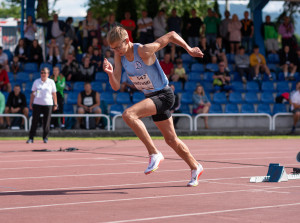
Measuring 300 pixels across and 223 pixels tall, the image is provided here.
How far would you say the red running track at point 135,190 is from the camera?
256 inches

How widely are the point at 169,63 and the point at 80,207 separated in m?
18.4

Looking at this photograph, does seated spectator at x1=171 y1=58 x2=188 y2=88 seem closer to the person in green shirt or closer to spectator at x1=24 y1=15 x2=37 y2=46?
the person in green shirt

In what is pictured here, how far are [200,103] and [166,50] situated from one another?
461 centimetres

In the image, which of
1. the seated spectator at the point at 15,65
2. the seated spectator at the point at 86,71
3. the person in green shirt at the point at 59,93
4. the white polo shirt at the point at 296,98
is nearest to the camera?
the person in green shirt at the point at 59,93

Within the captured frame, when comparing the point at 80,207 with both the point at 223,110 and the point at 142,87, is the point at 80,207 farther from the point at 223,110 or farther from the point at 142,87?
the point at 223,110

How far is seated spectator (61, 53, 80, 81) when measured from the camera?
79.4 feet

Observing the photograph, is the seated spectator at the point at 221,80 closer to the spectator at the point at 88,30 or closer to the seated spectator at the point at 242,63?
the seated spectator at the point at 242,63

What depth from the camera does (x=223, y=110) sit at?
2502 centimetres

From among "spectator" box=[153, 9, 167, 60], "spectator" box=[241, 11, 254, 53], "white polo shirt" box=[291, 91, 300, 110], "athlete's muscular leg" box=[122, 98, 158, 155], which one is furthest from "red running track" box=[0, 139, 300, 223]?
"spectator" box=[241, 11, 254, 53]

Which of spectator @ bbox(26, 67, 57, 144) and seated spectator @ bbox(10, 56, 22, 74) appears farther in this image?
seated spectator @ bbox(10, 56, 22, 74)

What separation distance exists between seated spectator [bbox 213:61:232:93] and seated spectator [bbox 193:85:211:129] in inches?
66.4

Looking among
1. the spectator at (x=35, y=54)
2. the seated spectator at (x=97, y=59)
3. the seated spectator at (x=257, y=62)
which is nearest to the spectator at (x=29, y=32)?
the spectator at (x=35, y=54)

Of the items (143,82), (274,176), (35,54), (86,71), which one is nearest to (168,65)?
(86,71)

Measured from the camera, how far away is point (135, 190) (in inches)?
335
